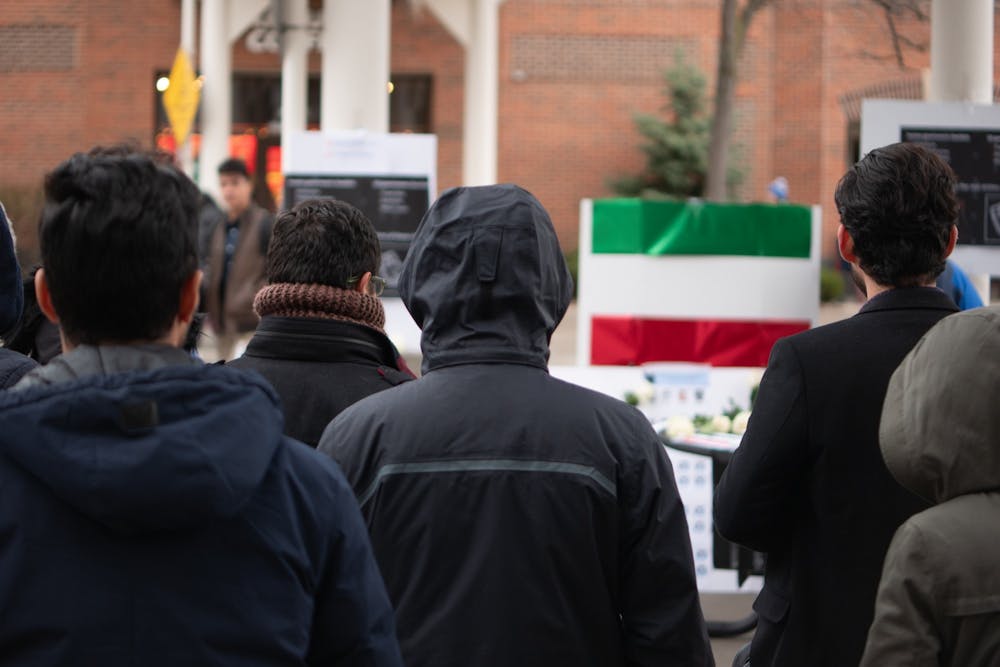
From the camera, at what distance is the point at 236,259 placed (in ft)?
34.7

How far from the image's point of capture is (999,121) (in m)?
7.40

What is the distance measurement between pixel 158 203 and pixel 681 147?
26673mm

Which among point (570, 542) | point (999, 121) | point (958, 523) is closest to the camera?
point (958, 523)

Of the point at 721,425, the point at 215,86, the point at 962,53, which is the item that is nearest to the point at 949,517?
the point at 721,425

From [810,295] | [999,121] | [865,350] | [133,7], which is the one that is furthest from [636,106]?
[865,350]

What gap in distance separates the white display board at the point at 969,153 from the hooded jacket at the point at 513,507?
4.88m

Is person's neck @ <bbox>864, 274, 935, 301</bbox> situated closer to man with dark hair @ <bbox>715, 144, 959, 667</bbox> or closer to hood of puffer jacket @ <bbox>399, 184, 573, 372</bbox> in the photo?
man with dark hair @ <bbox>715, 144, 959, 667</bbox>

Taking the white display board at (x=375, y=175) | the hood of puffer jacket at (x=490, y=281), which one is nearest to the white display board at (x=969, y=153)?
the white display board at (x=375, y=175)

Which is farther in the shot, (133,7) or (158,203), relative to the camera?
(133,7)

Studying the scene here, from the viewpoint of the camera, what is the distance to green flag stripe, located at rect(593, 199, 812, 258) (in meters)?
9.81

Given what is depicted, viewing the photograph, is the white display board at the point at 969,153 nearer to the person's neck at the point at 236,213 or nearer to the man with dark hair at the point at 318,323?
the man with dark hair at the point at 318,323

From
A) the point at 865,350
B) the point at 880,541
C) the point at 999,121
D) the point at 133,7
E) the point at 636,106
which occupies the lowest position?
the point at 880,541

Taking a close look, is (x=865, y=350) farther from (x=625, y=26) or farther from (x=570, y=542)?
(x=625, y=26)

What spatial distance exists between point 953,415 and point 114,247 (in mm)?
1453
